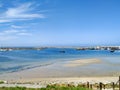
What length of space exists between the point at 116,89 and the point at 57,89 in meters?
7.15

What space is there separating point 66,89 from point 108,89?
6868mm

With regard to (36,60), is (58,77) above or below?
below

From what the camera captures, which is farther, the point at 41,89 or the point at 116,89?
the point at 116,89

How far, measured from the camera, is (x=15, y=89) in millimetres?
19672

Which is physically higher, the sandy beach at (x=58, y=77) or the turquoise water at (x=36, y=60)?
the turquoise water at (x=36, y=60)

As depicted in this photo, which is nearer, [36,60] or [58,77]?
[58,77]

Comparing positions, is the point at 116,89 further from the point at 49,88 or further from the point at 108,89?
the point at 49,88

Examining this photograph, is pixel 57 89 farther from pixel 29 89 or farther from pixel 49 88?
pixel 29 89

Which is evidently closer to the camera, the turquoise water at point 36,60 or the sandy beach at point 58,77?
the sandy beach at point 58,77

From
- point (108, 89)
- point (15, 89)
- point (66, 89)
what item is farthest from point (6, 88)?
point (108, 89)

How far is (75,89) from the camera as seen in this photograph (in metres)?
19.6

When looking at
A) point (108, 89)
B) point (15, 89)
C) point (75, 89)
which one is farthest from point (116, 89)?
point (15, 89)

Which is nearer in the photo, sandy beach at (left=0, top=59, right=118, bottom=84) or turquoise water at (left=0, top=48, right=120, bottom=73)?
sandy beach at (left=0, top=59, right=118, bottom=84)

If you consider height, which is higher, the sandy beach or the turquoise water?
the turquoise water
